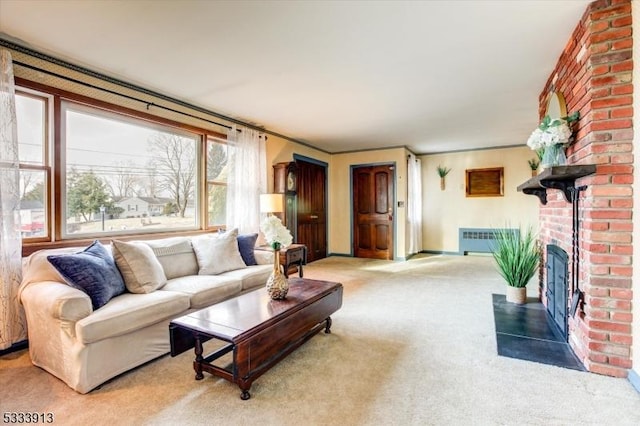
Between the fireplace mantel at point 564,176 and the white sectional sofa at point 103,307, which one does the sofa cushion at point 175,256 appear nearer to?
the white sectional sofa at point 103,307

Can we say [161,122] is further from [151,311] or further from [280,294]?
[280,294]

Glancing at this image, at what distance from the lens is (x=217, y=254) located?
10.7ft

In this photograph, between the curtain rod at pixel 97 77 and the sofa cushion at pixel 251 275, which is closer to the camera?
the curtain rod at pixel 97 77

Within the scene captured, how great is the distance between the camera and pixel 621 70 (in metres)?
1.94

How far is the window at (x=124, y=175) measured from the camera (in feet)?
9.40

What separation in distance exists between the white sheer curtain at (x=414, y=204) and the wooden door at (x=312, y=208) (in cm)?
177

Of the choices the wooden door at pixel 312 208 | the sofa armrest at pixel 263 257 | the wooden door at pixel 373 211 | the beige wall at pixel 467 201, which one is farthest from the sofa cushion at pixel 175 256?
the beige wall at pixel 467 201

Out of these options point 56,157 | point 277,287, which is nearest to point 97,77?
point 56,157

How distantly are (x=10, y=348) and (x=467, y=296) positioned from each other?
14.2ft

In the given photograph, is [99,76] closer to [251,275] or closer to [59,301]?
[59,301]

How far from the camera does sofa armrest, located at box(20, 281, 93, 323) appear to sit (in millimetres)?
1893

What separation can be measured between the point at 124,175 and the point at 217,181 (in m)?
1.16

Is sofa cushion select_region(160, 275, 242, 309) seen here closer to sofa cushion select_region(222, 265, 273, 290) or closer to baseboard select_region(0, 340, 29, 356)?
sofa cushion select_region(222, 265, 273, 290)

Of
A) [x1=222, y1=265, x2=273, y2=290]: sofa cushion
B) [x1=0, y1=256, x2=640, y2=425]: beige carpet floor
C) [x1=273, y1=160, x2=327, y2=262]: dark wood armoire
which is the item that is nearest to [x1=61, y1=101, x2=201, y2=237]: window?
[x1=222, y1=265, x2=273, y2=290]: sofa cushion
